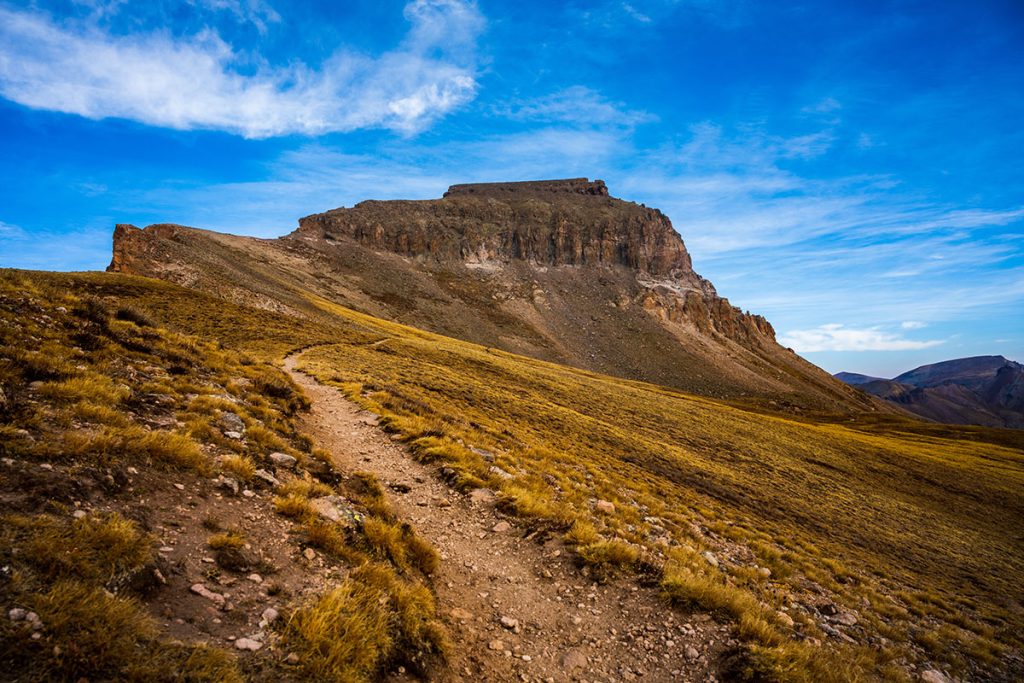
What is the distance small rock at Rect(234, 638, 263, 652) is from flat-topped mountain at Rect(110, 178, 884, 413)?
6886 cm

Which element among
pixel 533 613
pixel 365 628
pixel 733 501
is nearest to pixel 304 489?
pixel 365 628

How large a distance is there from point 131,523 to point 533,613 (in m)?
5.91

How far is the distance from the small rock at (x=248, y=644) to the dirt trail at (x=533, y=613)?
7.65ft

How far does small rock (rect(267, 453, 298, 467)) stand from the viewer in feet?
28.8

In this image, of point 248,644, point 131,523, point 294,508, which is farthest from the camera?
point 294,508

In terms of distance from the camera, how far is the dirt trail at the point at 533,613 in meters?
5.89

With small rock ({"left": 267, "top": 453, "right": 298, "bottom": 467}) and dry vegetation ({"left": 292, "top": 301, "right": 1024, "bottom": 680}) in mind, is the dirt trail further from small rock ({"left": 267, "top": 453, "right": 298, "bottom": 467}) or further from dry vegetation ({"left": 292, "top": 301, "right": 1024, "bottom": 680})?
small rock ({"left": 267, "top": 453, "right": 298, "bottom": 467})

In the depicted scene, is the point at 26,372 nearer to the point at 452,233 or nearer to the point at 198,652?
the point at 198,652

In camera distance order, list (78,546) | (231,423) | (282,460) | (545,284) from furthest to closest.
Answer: (545,284), (231,423), (282,460), (78,546)

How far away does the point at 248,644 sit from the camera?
4082 millimetres

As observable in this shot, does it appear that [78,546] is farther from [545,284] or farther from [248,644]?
[545,284]

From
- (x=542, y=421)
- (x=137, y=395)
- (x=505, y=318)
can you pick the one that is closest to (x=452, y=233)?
(x=505, y=318)

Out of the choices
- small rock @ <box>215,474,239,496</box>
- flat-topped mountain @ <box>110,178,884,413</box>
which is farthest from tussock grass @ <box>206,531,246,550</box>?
flat-topped mountain @ <box>110,178,884,413</box>

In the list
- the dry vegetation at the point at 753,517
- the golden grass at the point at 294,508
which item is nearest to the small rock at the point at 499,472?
the dry vegetation at the point at 753,517
